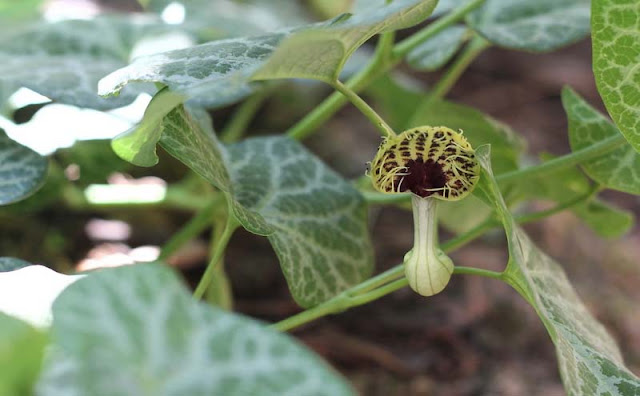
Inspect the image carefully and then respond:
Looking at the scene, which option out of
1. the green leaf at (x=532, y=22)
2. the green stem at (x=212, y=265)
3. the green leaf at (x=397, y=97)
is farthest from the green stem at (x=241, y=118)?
the green stem at (x=212, y=265)

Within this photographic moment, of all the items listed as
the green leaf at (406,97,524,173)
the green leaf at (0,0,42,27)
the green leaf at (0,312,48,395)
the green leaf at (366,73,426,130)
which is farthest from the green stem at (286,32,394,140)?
the green leaf at (0,0,42,27)

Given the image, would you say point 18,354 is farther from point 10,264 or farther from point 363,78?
point 363,78

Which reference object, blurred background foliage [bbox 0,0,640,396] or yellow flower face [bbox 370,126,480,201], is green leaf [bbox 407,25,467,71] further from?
yellow flower face [bbox 370,126,480,201]

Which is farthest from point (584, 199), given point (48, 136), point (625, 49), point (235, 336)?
point (48, 136)

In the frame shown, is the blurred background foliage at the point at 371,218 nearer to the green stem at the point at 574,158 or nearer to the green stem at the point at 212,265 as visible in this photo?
the green stem at the point at 574,158

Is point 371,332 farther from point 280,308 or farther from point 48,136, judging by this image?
point 48,136
